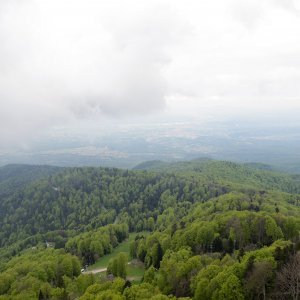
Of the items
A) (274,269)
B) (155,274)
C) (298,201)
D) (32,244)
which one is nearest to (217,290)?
(274,269)

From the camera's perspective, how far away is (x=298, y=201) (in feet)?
519

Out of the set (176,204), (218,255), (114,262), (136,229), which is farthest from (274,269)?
(176,204)

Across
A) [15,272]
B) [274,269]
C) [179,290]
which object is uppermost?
[274,269]

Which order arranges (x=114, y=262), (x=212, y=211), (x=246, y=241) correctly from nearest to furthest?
1. (x=246, y=241)
2. (x=114, y=262)
3. (x=212, y=211)

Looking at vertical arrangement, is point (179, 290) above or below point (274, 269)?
below

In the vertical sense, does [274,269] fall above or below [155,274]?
above

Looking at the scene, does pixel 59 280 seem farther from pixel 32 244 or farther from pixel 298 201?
pixel 298 201

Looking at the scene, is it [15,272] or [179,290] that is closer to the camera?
[179,290]

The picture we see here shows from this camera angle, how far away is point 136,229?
15850cm

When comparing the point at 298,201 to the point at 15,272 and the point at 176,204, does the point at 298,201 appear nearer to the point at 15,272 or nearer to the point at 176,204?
the point at 176,204

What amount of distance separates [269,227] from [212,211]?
3724 centimetres

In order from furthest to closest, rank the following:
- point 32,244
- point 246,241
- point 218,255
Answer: point 32,244
point 246,241
point 218,255

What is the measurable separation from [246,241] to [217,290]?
32.4m

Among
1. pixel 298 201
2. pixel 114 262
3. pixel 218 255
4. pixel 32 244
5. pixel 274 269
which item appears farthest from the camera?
pixel 32 244
